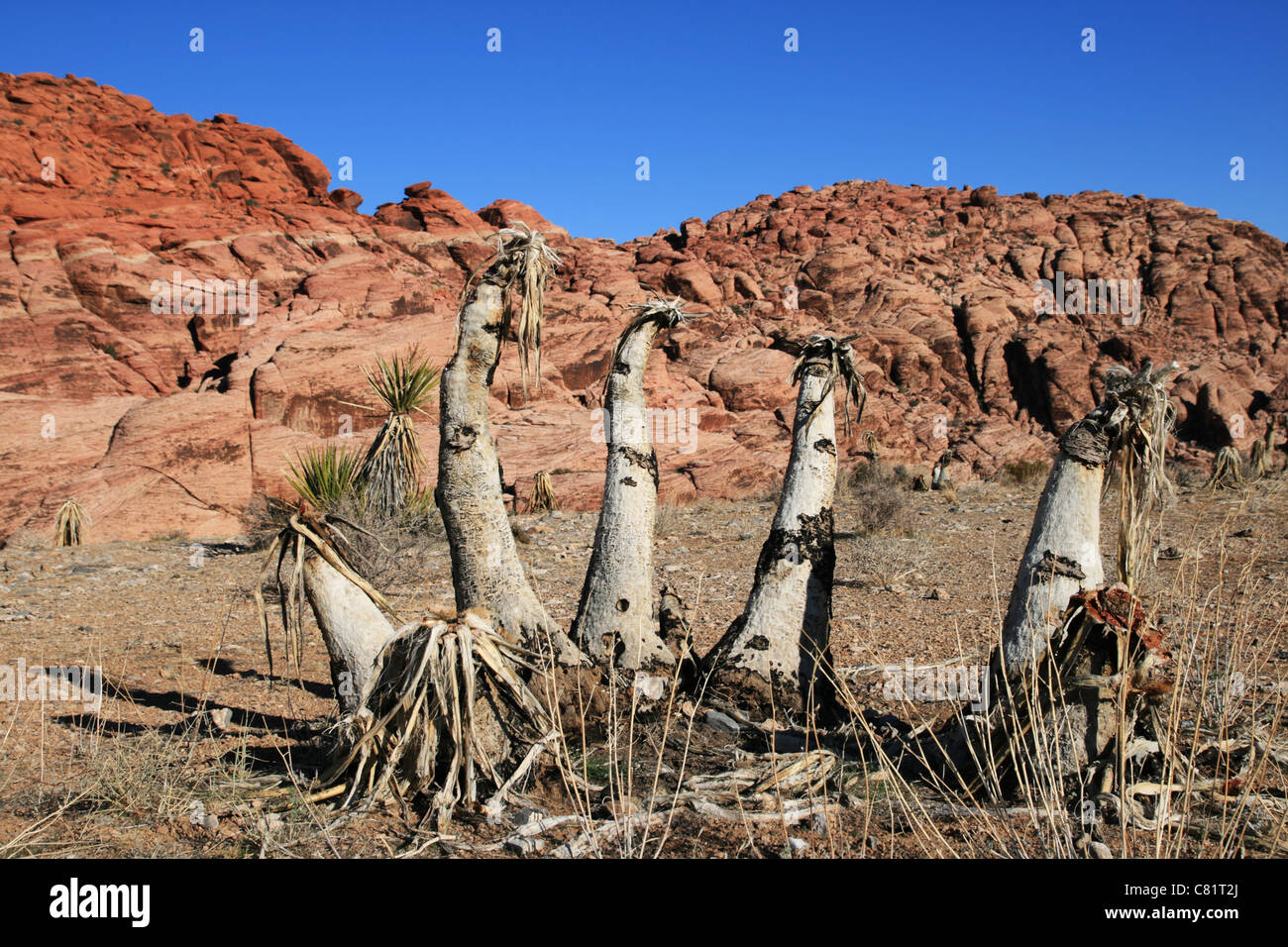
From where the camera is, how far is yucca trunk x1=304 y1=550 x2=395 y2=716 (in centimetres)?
379

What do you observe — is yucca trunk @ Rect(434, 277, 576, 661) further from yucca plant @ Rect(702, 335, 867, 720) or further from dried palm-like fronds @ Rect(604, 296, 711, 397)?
yucca plant @ Rect(702, 335, 867, 720)

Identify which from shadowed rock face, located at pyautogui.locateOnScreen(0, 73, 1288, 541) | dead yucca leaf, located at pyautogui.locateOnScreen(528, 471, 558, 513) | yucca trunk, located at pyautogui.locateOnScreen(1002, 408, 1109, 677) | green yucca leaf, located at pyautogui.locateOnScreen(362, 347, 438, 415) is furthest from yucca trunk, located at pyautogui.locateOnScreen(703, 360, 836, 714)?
shadowed rock face, located at pyautogui.locateOnScreen(0, 73, 1288, 541)

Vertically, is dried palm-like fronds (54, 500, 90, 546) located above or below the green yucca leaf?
below

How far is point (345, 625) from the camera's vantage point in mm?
3828

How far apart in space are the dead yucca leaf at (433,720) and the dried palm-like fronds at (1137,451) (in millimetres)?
2520

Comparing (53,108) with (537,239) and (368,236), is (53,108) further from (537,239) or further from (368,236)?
(537,239)

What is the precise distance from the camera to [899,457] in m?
29.1

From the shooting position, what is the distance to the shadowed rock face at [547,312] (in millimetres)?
19891

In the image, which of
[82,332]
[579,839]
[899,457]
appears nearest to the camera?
[579,839]

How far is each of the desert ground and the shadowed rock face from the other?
726cm

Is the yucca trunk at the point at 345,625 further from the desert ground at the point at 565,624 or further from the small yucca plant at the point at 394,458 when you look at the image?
the small yucca plant at the point at 394,458
